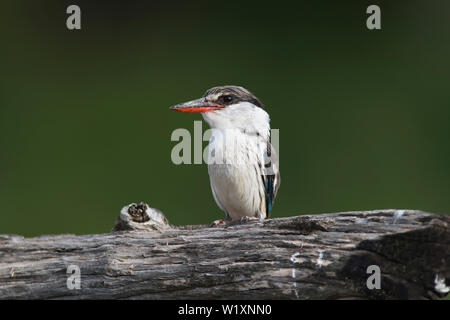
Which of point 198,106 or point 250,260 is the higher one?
point 198,106

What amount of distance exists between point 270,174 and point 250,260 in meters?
1.17

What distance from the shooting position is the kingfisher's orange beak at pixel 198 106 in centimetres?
321

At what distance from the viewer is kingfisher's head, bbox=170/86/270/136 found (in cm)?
325

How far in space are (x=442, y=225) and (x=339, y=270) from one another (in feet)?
1.27

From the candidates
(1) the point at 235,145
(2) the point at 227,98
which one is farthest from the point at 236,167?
(2) the point at 227,98

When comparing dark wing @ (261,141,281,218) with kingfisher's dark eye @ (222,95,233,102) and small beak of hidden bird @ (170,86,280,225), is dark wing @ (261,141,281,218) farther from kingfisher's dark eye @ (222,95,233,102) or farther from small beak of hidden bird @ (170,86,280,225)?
kingfisher's dark eye @ (222,95,233,102)

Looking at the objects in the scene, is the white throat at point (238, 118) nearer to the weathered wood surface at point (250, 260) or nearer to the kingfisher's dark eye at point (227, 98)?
the kingfisher's dark eye at point (227, 98)

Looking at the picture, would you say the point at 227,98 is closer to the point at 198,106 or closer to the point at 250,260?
the point at 198,106

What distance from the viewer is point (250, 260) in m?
2.36

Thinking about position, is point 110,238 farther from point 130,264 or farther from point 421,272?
point 421,272

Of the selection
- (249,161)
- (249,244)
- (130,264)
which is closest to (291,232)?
(249,244)

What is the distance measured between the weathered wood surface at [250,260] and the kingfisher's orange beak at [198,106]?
72 cm

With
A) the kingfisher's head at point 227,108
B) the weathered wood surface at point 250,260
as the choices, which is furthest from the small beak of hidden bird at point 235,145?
the weathered wood surface at point 250,260

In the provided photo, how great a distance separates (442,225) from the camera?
2.11 metres
